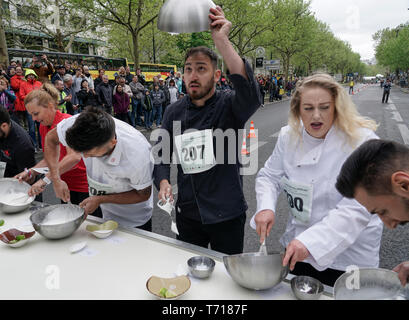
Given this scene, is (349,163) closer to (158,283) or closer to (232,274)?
(232,274)

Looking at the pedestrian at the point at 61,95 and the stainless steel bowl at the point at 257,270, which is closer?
the stainless steel bowl at the point at 257,270

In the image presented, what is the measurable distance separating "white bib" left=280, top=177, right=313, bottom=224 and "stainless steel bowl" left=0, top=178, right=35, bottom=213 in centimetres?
199

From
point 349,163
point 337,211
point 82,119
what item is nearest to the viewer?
point 349,163

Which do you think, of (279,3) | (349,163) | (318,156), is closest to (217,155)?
(318,156)

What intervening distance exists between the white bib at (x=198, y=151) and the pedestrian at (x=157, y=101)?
33.6 feet

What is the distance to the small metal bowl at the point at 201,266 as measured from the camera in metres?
1.48

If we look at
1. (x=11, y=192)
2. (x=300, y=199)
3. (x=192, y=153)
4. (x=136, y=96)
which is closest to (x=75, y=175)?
(x=11, y=192)

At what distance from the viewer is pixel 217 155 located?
6.32 feet

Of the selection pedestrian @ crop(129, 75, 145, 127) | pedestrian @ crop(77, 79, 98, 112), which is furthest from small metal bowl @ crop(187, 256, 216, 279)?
pedestrian @ crop(129, 75, 145, 127)

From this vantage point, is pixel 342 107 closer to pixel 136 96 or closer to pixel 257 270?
pixel 257 270

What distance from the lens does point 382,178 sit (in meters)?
1.02

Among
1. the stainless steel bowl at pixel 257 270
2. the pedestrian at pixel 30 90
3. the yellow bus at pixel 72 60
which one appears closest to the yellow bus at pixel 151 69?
the yellow bus at pixel 72 60

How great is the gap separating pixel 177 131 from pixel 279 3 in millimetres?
30141

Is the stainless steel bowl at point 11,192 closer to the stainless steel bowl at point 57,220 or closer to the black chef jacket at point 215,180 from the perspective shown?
the stainless steel bowl at point 57,220
